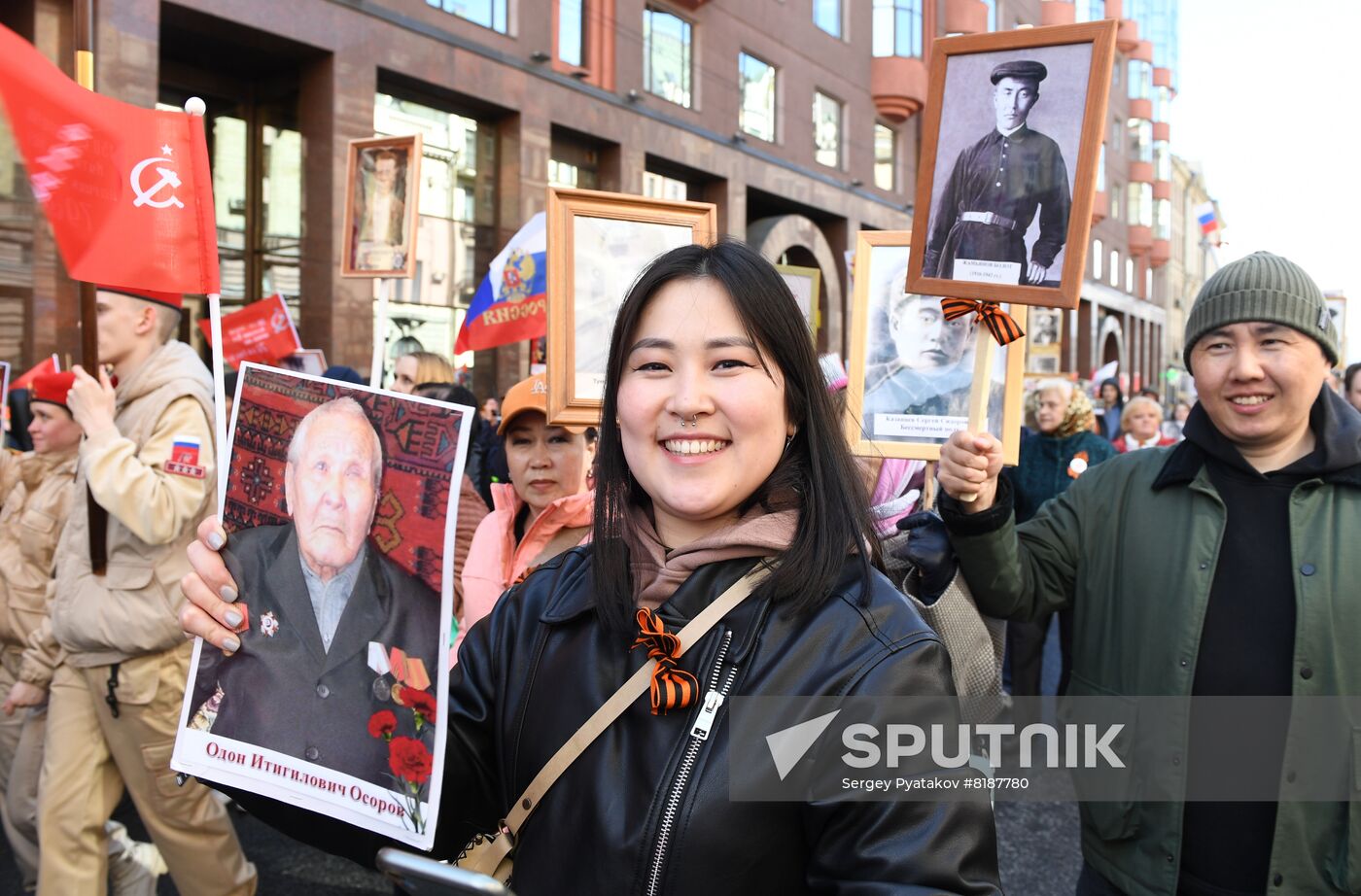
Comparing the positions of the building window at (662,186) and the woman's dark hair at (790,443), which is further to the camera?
the building window at (662,186)

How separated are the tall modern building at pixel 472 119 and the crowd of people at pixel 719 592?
688cm

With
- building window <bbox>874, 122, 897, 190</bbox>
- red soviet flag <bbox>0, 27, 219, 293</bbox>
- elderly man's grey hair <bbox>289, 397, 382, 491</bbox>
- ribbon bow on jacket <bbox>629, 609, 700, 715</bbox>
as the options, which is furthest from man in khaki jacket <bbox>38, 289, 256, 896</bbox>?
building window <bbox>874, 122, 897, 190</bbox>

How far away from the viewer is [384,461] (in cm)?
158

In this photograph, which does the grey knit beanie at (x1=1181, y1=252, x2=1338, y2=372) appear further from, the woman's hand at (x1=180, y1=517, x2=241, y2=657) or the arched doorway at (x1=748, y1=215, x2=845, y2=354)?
the arched doorway at (x1=748, y1=215, x2=845, y2=354)

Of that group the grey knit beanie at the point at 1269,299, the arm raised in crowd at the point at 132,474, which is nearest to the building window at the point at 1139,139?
the grey knit beanie at the point at 1269,299

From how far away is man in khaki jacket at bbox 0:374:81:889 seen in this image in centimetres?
370

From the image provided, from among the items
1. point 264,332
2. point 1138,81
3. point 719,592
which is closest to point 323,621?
point 719,592

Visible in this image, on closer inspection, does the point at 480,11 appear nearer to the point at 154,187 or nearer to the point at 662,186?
the point at 662,186

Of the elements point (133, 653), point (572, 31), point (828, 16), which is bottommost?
point (133, 653)

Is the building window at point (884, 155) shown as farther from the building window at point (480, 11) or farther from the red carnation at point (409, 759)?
the red carnation at point (409, 759)

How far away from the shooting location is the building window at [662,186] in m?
18.1

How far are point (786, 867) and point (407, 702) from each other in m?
0.61

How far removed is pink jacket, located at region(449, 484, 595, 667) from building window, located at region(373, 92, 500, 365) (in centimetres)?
1104

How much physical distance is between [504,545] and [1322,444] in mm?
2398
